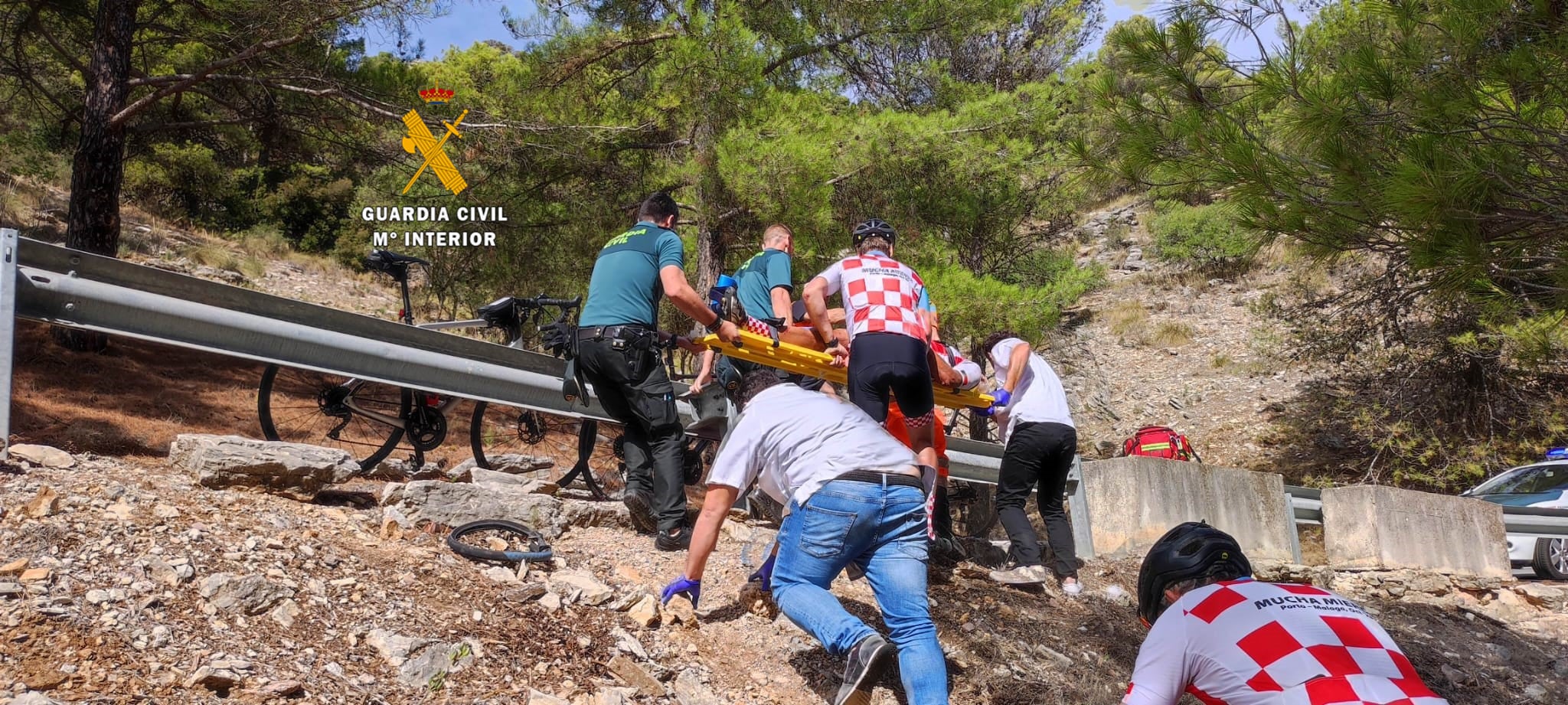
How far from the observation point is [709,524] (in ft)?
12.4

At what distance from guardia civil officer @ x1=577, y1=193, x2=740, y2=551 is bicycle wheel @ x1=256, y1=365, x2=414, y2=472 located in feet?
5.44

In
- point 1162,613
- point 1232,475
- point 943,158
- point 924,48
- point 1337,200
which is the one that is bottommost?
point 1232,475

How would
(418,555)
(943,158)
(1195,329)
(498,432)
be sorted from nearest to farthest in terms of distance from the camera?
(418,555), (498,432), (943,158), (1195,329)

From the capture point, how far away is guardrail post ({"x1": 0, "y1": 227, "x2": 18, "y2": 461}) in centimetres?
387

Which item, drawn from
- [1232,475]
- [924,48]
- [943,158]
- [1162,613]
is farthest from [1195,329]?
[1162,613]

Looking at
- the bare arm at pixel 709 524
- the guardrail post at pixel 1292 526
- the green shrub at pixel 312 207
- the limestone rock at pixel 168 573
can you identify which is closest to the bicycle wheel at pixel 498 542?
the bare arm at pixel 709 524

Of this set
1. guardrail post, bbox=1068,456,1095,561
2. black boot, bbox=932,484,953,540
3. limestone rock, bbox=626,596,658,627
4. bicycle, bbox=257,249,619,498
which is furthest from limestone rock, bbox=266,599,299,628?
guardrail post, bbox=1068,456,1095,561

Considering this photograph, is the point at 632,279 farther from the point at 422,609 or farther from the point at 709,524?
the point at 422,609

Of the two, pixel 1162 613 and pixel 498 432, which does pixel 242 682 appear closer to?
pixel 1162 613

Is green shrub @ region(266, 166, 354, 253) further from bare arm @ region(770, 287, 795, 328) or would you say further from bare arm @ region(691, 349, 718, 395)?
bare arm @ region(770, 287, 795, 328)

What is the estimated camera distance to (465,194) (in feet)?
39.2

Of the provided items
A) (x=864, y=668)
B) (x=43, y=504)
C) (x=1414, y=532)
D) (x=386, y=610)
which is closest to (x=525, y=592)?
(x=386, y=610)

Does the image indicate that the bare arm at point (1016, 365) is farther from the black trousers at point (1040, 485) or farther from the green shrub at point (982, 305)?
the green shrub at point (982, 305)

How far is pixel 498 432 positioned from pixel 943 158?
5.72 m
